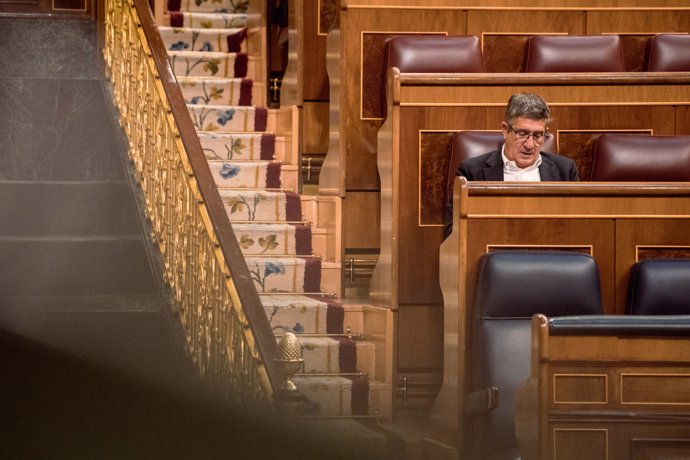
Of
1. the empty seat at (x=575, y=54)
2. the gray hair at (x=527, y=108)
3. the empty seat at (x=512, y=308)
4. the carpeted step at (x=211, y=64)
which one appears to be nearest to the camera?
the empty seat at (x=512, y=308)

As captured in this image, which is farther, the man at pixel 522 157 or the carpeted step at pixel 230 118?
the carpeted step at pixel 230 118

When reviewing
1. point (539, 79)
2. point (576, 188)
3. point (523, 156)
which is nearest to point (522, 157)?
point (523, 156)

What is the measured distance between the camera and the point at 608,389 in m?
1.33

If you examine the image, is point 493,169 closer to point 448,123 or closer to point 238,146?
point 448,123

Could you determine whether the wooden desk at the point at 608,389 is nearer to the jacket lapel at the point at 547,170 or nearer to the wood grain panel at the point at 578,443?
the wood grain panel at the point at 578,443

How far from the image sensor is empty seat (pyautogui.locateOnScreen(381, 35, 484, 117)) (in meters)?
2.33

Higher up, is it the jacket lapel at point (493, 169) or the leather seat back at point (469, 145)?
the leather seat back at point (469, 145)

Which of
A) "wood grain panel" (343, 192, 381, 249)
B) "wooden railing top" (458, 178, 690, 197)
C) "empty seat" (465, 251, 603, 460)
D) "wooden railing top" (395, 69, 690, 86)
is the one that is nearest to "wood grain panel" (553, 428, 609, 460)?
"empty seat" (465, 251, 603, 460)

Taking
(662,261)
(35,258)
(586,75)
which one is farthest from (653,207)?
(35,258)

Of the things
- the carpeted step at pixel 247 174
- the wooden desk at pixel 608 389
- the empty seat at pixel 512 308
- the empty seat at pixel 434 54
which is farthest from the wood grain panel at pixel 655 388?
the carpeted step at pixel 247 174

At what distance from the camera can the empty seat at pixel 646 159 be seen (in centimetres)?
206

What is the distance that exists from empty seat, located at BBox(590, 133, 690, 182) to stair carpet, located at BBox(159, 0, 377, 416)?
52 centimetres

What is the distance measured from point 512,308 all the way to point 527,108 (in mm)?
377

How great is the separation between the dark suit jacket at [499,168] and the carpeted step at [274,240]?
560 millimetres
